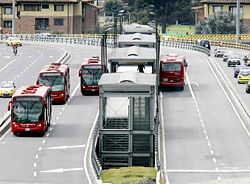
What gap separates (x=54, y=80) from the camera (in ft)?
260

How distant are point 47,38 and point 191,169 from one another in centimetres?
10477

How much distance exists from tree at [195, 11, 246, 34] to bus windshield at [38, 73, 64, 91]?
95137 mm

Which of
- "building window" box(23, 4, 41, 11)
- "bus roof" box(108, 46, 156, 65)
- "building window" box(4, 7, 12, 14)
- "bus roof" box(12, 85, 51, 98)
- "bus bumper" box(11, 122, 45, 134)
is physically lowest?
"bus bumper" box(11, 122, 45, 134)

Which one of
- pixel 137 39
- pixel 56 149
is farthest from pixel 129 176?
pixel 137 39

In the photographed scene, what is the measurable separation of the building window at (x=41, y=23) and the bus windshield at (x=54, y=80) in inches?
4374

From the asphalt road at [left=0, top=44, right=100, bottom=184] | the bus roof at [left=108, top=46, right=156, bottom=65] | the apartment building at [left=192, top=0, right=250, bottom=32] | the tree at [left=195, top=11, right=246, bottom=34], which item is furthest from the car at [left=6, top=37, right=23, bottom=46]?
the bus roof at [left=108, top=46, right=156, bottom=65]

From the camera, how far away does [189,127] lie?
231 ft

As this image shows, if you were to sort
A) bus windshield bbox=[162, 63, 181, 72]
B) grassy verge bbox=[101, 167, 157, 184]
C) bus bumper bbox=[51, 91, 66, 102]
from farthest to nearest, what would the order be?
bus windshield bbox=[162, 63, 181, 72] → bus bumper bbox=[51, 91, 66, 102] → grassy verge bbox=[101, 167, 157, 184]

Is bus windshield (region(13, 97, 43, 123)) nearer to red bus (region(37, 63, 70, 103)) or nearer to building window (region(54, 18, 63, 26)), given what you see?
red bus (region(37, 63, 70, 103))

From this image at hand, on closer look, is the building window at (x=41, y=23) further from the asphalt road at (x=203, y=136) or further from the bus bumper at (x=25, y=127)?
the bus bumper at (x=25, y=127)

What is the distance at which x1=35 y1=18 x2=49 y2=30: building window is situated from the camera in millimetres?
190000

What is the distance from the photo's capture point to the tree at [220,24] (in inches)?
6801

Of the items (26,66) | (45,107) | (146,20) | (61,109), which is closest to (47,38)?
Result: (146,20)

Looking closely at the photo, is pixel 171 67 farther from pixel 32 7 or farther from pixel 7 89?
pixel 32 7
